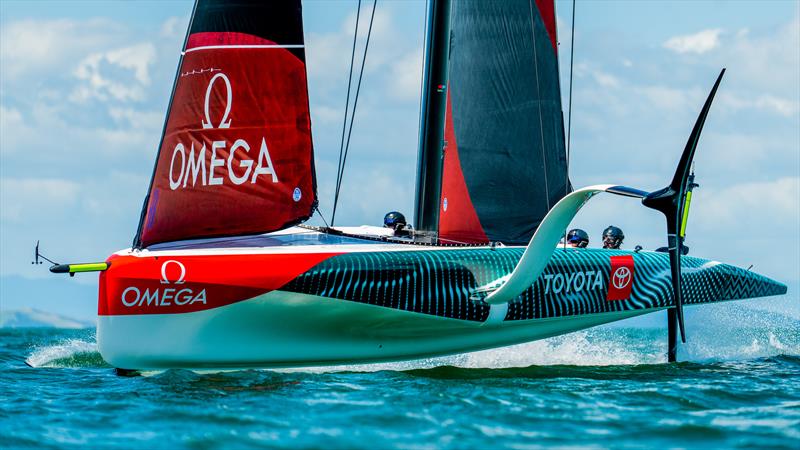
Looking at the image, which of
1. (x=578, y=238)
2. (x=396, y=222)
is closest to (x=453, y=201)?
(x=396, y=222)

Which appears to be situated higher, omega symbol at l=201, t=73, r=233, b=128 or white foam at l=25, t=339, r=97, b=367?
omega symbol at l=201, t=73, r=233, b=128

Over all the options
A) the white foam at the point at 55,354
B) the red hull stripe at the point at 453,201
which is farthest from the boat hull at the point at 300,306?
the white foam at the point at 55,354

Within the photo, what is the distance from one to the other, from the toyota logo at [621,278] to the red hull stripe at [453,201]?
179 centimetres

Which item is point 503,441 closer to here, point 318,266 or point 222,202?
point 318,266

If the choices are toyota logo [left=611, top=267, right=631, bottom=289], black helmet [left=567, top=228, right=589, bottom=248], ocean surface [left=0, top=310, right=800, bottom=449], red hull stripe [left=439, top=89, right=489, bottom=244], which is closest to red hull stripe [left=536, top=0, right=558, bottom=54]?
red hull stripe [left=439, top=89, right=489, bottom=244]

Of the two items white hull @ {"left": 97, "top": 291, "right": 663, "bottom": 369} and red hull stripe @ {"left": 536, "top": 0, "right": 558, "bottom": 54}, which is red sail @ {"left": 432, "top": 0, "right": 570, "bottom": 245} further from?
white hull @ {"left": 97, "top": 291, "right": 663, "bottom": 369}

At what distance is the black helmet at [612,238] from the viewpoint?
49.9 ft

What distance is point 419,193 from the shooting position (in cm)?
1491

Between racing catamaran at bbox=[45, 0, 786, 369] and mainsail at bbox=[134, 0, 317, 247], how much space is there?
0.01 meters

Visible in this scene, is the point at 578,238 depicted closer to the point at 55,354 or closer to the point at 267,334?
the point at 267,334

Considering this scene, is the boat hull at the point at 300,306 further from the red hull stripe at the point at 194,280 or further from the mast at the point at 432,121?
the mast at the point at 432,121

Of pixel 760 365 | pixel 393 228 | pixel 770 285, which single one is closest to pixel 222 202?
→ pixel 393 228

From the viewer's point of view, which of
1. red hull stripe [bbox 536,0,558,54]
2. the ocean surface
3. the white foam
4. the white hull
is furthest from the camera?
red hull stripe [bbox 536,0,558,54]

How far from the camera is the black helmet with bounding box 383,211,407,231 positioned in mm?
14594
